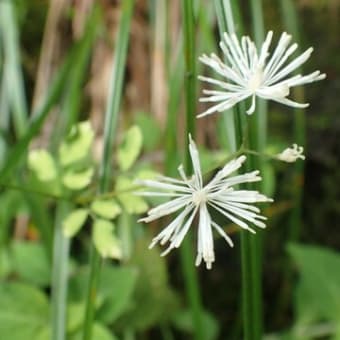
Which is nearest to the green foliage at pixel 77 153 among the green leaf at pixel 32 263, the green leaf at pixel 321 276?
the green leaf at pixel 32 263

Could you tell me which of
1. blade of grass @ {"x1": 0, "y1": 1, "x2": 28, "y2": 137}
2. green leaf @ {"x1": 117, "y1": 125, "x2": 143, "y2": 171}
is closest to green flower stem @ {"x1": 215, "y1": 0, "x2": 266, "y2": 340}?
green leaf @ {"x1": 117, "y1": 125, "x2": 143, "y2": 171}

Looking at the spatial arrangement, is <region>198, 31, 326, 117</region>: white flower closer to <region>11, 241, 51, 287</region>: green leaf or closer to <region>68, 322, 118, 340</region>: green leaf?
<region>68, 322, 118, 340</region>: green leaf

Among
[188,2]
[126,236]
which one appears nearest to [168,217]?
[126,236]

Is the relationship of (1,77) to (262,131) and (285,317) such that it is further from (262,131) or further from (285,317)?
(285,317)

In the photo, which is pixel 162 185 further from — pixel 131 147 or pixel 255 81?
pixel 131 147

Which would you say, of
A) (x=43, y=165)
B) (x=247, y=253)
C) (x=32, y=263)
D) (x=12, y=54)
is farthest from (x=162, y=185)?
(x=12, y=54)

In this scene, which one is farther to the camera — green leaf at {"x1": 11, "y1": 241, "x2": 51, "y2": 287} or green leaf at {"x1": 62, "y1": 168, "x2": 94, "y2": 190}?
green leaf at {"x1": 11, "y1": 241, "x2": 51, "y2": 287}
